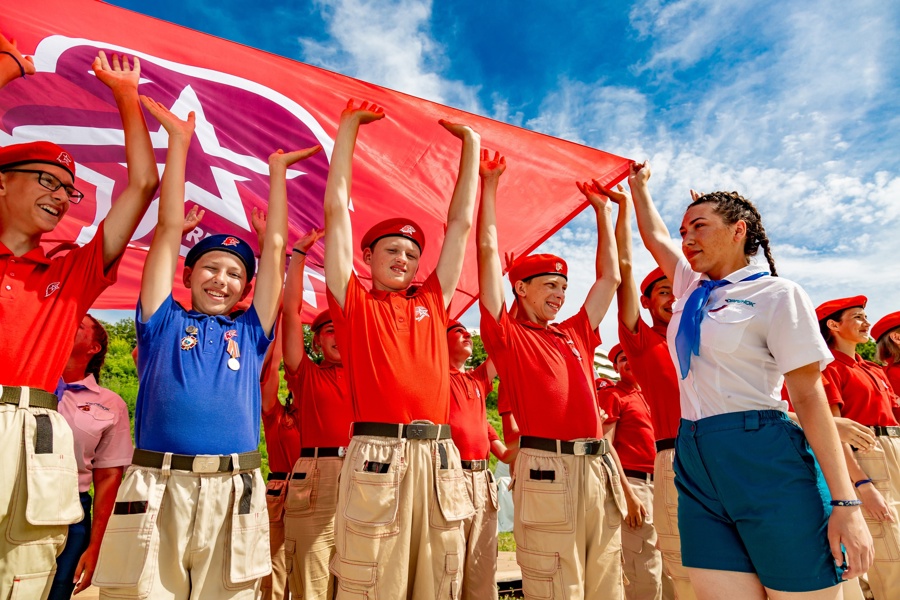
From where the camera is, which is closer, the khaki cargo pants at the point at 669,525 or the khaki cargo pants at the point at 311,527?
the khaki cargo pants at the point at 669,525

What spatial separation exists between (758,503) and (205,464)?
230cm

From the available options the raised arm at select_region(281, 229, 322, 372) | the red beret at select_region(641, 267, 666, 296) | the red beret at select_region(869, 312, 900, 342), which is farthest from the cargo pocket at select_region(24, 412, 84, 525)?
the red beret at select_region(869, 312, 900, 342)

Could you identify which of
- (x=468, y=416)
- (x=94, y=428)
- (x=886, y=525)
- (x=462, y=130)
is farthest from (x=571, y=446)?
(x=886, y=525)

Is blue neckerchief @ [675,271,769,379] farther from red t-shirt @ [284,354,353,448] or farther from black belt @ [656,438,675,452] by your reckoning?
red t-shirt @ [284,354,353,448]

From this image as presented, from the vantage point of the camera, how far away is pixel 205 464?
2.72m

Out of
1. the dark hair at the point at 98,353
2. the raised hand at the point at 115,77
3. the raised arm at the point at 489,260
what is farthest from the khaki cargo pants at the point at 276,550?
Answer: the raised hand at the point at 115,77

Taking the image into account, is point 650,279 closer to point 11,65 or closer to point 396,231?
point 396,231

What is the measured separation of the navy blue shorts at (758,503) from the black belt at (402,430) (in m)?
1.21

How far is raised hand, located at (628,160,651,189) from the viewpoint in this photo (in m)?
3.98

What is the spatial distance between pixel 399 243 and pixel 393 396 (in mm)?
992

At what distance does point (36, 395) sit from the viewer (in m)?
2.54

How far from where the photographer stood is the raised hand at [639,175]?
398cm

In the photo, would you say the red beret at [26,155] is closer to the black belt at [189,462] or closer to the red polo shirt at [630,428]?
the black belt at [189,462]

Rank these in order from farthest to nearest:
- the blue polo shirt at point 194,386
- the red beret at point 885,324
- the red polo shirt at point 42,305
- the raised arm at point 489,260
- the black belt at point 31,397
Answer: the red beret at point 885,324
the raised arm at point 489,260
the blue polo shirt at point 194,386
the red polo shirt at point 42,305
the black belt at point 31,397
